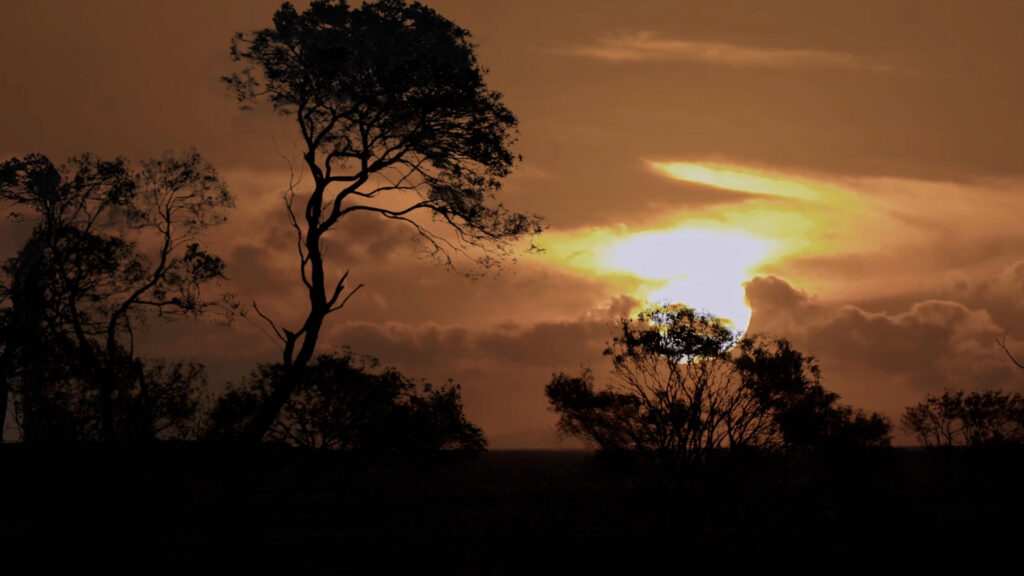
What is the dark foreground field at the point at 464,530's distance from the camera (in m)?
25.5

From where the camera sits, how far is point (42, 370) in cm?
2819

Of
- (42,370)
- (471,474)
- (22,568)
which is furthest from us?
(471,474)

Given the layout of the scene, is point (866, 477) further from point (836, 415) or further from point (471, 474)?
point (471, 474)

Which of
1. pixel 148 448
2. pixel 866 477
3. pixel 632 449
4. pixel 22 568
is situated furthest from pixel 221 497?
pixel 866 477

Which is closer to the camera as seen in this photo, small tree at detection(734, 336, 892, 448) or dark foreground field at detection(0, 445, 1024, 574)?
dark foreground field at detection(0, 445, 1024, 574)

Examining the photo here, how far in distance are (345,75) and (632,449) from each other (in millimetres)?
28326

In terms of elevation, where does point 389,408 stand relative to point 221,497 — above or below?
above

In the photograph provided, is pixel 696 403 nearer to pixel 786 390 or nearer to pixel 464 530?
pixel 786 390

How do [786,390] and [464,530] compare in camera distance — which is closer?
[786,390]

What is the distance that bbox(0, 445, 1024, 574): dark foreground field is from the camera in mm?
25469

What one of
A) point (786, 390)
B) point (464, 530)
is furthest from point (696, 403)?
point (464, 530)

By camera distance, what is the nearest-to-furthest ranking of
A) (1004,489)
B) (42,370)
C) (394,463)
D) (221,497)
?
(221,497) < (42,370) < (394,463) < (1004,489)

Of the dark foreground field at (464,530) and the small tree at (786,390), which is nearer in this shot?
the dark foreground field at (464,530)

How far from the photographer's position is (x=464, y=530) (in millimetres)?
70500
